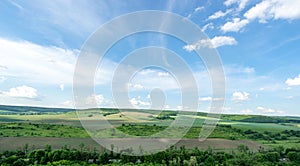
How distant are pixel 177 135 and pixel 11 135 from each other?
21.4 metres

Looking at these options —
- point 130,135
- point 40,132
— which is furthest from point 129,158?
point 40,132

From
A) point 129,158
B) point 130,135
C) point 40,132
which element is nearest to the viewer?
point 129,158

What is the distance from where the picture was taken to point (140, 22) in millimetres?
10945

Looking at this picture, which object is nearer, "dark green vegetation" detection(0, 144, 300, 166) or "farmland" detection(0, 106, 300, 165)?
"dark green vegetation" detection(0, 144, 300, 166)

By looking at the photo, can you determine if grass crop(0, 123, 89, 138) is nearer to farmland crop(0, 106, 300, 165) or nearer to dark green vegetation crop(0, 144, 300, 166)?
farmland crop(0, 106, 300, 165)

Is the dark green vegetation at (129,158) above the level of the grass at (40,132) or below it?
below

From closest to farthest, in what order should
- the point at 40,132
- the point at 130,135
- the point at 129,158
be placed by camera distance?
the point at 129,158 < the point at 130,135 < the point at 40,132

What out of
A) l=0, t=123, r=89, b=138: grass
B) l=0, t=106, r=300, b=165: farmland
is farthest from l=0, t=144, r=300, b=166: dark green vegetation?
l=0, t=123, r=89, b=138: grass

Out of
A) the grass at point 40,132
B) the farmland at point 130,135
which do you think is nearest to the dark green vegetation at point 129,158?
the farmland at point 130,135

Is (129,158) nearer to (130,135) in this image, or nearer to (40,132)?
(130,135)

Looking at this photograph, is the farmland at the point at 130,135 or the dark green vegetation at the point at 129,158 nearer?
the dark green vegetation at the point at 129,158

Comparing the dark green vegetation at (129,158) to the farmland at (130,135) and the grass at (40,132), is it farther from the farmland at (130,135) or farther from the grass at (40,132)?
the grass at (40,132)

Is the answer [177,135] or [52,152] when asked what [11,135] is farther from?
[177,135]

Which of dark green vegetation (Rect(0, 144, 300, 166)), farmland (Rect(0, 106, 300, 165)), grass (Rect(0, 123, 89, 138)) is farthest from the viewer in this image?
grass (Rect(0, 123, 89, 138))
